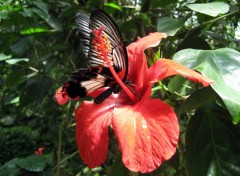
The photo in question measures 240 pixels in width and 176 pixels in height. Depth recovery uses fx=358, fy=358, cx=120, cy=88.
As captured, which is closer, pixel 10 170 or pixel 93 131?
pixel 93 131

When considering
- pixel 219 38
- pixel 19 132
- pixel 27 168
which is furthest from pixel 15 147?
pixel 219 38

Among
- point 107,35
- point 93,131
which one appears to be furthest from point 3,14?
point 93,131

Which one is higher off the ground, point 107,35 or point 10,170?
point 107,35

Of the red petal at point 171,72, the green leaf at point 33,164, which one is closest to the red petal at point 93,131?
the red petal at point 171,72

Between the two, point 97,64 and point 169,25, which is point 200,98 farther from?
point 169,25

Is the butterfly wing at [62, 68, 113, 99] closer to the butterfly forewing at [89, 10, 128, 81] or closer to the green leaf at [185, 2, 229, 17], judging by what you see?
the butterfly forewing at [89, 10, 128, 81]

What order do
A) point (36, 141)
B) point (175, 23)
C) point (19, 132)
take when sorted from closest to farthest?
point (175, 23) < point (36, 141) < point (19, 132)

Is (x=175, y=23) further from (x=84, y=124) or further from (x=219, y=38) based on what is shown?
(x=84, y=124)

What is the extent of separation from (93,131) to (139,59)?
0.19 m

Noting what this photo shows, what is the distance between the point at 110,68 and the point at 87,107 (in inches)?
3.8

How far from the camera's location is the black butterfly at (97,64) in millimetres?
716

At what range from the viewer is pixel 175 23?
100 cm

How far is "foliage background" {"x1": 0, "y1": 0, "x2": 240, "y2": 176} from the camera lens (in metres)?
Answer: 0.72

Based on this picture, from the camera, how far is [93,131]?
26.1 inches
